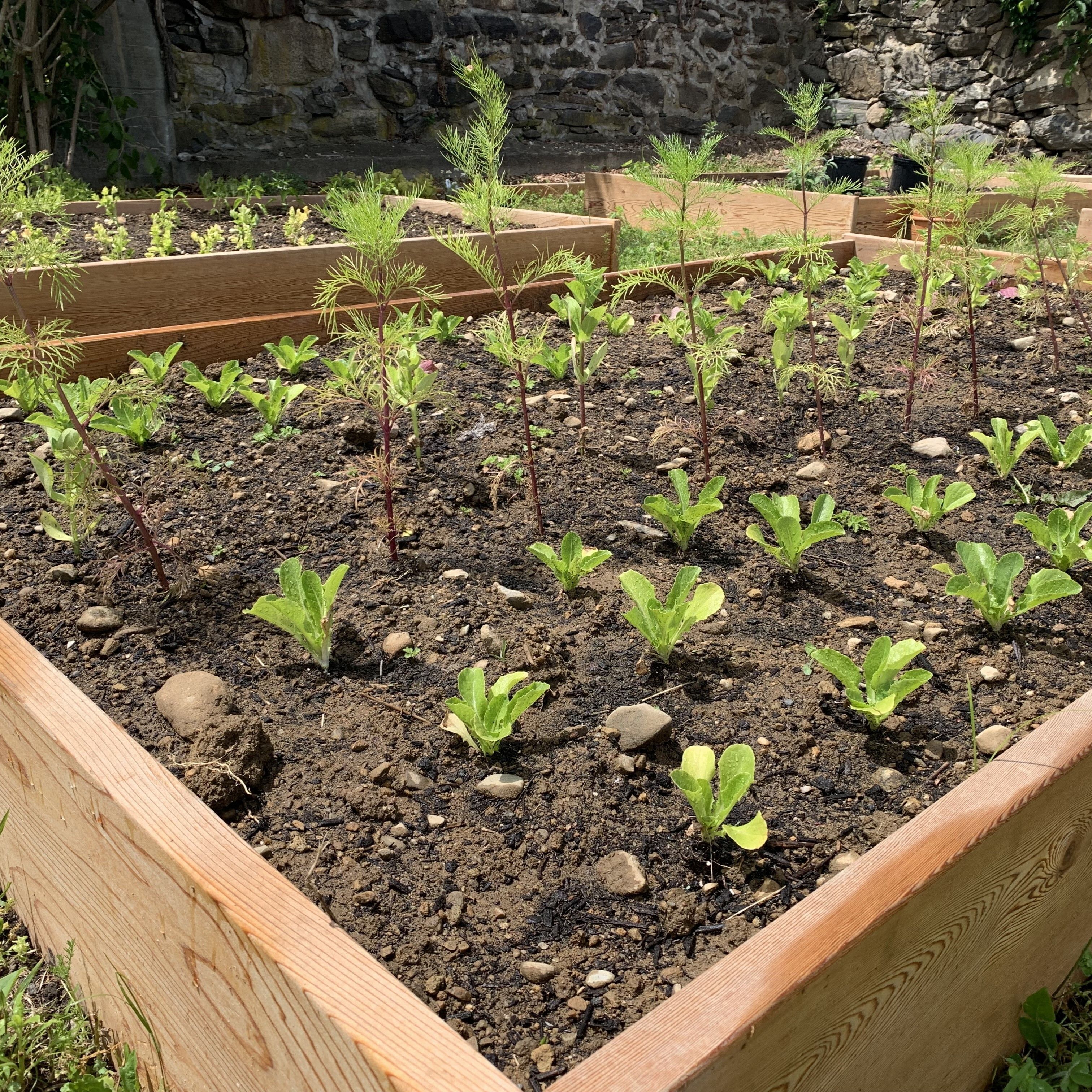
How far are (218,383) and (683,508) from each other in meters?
1.62

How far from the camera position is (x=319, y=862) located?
1509 millimetres

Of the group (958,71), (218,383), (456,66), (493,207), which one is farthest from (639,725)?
(958,71)

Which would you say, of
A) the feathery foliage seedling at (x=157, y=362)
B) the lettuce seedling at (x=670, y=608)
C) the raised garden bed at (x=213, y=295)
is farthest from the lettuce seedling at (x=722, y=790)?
the feathery foliage seedling at (x=157, y=362)

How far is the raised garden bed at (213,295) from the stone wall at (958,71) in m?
7.44

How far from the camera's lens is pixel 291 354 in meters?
3.15

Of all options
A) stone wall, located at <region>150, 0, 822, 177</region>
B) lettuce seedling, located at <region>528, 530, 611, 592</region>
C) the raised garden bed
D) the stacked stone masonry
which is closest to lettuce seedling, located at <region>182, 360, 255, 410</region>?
the raised garden bed

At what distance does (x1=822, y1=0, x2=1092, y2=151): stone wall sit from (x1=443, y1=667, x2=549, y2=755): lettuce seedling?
1025 centimetres

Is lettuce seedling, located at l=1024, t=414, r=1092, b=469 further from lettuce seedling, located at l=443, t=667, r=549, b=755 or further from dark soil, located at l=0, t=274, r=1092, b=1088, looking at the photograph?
lettuce seedling, located at l=443, t=667, r=549, b=755

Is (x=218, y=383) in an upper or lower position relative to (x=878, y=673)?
upper

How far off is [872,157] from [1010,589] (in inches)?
365

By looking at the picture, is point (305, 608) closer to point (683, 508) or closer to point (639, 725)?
point (639, 725)

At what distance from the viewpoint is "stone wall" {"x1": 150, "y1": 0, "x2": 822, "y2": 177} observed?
749cm

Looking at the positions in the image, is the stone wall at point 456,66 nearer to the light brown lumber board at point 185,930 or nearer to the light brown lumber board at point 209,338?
the light brown lumber board at point 209,338

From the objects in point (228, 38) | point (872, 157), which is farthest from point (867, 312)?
point (872, 157)
